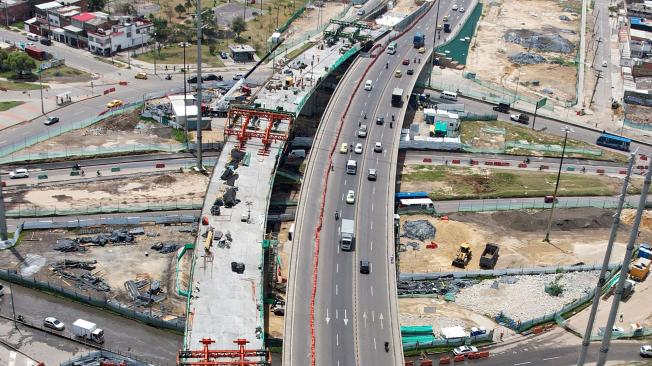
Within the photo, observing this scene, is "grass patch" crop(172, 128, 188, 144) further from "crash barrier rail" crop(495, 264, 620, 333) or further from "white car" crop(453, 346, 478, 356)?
"white car" crop(453, 346, 478, 356)

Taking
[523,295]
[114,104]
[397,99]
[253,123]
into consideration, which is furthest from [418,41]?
[523,295]

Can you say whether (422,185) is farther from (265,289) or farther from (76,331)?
(76,331)

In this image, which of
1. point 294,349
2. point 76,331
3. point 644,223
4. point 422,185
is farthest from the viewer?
point 422,185

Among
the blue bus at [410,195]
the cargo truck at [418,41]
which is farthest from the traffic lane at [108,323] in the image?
the cargo truck at [418,41]

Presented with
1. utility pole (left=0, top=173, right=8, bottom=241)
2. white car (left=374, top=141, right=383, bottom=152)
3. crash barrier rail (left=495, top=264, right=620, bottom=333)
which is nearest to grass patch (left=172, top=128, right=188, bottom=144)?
white car (left=374, top=141, right=383, bottom=152)

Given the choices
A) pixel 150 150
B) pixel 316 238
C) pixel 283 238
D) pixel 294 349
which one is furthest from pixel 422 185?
pixel 294 349

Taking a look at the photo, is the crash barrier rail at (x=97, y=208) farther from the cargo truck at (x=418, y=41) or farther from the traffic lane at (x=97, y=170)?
the cargo truck at (x=418, y=41)

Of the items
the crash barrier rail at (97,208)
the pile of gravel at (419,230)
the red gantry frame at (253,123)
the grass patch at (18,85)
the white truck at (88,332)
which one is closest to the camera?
the white truck at (88,332)
